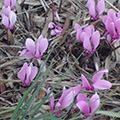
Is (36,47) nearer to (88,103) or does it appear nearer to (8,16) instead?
(8,16)

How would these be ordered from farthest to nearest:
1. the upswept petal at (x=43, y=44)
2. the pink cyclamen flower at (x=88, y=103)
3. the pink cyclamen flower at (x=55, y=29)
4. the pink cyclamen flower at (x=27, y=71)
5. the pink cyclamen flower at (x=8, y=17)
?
the pink cyclamen flower at (x=55, y=29), the pink cyclamen flower at (x=8, y=17), the upswept petal at (x=43, y=44), the pink cyclamen flower at (x=27, y=71), the pink cyclamen flower at (x=88, y=103)

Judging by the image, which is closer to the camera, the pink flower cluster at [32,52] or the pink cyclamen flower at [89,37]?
the pink flower cluster at [32,52]

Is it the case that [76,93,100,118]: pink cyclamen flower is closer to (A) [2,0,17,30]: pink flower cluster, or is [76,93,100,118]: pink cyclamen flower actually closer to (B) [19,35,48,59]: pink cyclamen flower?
(B) [19,35,48,59]: pink cyclamen flower

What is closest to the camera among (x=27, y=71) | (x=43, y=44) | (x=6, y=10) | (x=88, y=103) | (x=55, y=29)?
(x=88, y=103)

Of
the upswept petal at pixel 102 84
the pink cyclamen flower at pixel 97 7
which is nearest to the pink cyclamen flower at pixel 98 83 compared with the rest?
the upswept petal at pixel 102 84

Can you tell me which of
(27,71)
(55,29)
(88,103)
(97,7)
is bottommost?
(88,103)

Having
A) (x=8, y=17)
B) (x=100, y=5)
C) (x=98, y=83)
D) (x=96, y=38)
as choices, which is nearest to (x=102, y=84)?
(x=98, y=83)

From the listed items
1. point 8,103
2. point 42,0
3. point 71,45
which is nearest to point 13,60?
point 8,103

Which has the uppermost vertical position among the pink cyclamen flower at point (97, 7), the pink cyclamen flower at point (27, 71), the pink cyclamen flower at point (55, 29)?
the pink cyclamen flower at point (97, 7)

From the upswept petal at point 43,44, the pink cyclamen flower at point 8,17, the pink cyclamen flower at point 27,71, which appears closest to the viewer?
the pink cyclamen flower at point 27,71

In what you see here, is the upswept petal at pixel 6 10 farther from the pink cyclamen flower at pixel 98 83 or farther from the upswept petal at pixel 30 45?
the pink cyclamen flower at pixel 98 83

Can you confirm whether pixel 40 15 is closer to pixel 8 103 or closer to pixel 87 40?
pixel 87 40
